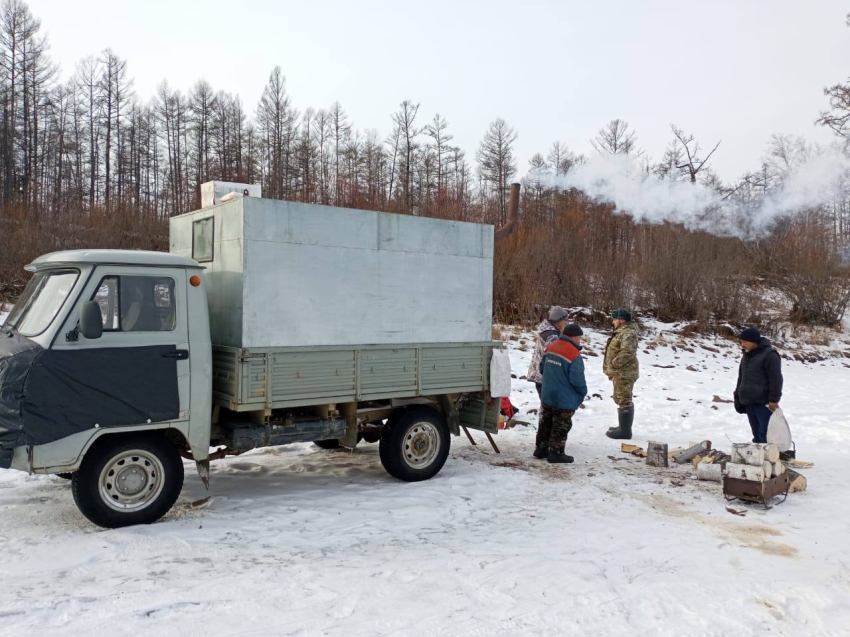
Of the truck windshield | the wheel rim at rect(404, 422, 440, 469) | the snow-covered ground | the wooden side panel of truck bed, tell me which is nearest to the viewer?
the snow-covered ground

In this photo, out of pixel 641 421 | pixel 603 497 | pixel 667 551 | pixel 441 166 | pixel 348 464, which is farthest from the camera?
pixel 441 166

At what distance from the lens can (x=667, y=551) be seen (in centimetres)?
517

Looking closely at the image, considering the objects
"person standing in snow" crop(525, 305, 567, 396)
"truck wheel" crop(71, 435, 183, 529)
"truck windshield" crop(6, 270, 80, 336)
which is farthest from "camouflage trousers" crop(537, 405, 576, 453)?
"truck windshield" crop(6, 270, 80, 336)

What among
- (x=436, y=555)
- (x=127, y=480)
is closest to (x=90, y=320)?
(x=127, y=480)

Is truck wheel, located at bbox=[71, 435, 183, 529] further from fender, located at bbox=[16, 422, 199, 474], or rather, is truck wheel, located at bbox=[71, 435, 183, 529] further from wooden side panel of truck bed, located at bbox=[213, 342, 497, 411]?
wooden side panel of truck bed, located at bbox=[213, 342, 497, 411]

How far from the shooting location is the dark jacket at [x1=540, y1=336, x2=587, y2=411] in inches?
320

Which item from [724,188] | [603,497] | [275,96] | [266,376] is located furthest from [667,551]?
[275,96]

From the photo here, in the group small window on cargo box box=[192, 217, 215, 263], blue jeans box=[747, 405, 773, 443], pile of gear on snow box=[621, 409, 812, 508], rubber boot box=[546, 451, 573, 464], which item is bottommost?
rubber boot box=[546, 451, 573, 464]

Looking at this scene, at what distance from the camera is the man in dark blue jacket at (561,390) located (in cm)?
814

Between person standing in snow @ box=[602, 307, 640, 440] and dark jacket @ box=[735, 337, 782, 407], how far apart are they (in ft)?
5.62

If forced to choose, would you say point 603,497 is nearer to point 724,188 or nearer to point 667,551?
point 667,551

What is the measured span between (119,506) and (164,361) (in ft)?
4.17

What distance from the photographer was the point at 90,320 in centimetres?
506

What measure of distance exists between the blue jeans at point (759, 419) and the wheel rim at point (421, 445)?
164 inches
